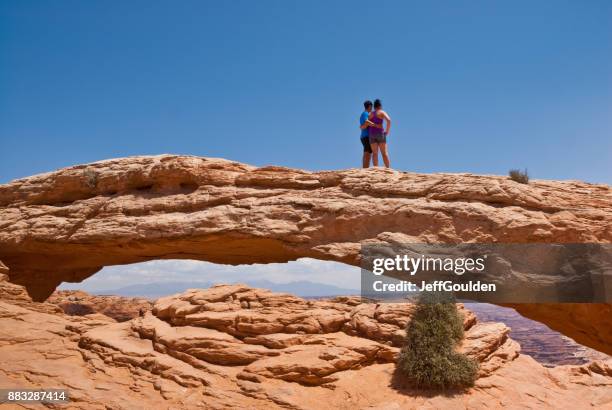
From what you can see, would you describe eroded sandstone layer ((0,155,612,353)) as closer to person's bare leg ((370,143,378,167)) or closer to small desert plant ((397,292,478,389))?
person's bare leg ((370,143,378,167))

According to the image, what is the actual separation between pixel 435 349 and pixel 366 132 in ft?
25.7

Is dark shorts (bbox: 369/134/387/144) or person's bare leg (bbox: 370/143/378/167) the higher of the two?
dark shorts (bbox: 369/134/387/144)

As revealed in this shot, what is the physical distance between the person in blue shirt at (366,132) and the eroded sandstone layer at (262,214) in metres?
1.39

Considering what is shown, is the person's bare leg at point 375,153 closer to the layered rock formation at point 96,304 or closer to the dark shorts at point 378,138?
the dark shorts at point 378,138

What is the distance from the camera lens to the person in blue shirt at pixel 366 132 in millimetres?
15773

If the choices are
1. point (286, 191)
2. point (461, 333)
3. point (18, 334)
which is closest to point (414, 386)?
point (461, 333)

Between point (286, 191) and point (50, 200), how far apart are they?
34.1 ft

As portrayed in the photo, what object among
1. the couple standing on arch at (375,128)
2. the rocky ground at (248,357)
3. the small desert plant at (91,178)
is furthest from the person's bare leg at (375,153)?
the small desert plant at (91,178)

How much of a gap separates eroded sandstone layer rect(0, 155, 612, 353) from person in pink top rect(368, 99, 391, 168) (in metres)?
1.12

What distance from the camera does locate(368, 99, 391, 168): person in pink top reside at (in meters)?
15.8

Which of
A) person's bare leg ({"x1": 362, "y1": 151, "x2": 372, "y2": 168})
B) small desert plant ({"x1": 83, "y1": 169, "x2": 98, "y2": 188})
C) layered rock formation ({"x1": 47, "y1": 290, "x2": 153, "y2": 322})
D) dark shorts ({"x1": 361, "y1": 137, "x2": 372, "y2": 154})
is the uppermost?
dark shorts ({"x1": 361, "y1": 137, "x2": 372, "y2": 154})

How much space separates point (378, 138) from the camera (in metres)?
15.8

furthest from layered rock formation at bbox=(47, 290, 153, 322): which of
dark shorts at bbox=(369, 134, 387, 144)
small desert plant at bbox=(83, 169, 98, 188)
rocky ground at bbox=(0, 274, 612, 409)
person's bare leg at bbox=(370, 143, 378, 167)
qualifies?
dark shorts at bbox=(369, 134, 387, 144)

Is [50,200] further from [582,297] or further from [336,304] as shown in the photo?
[582,297]
